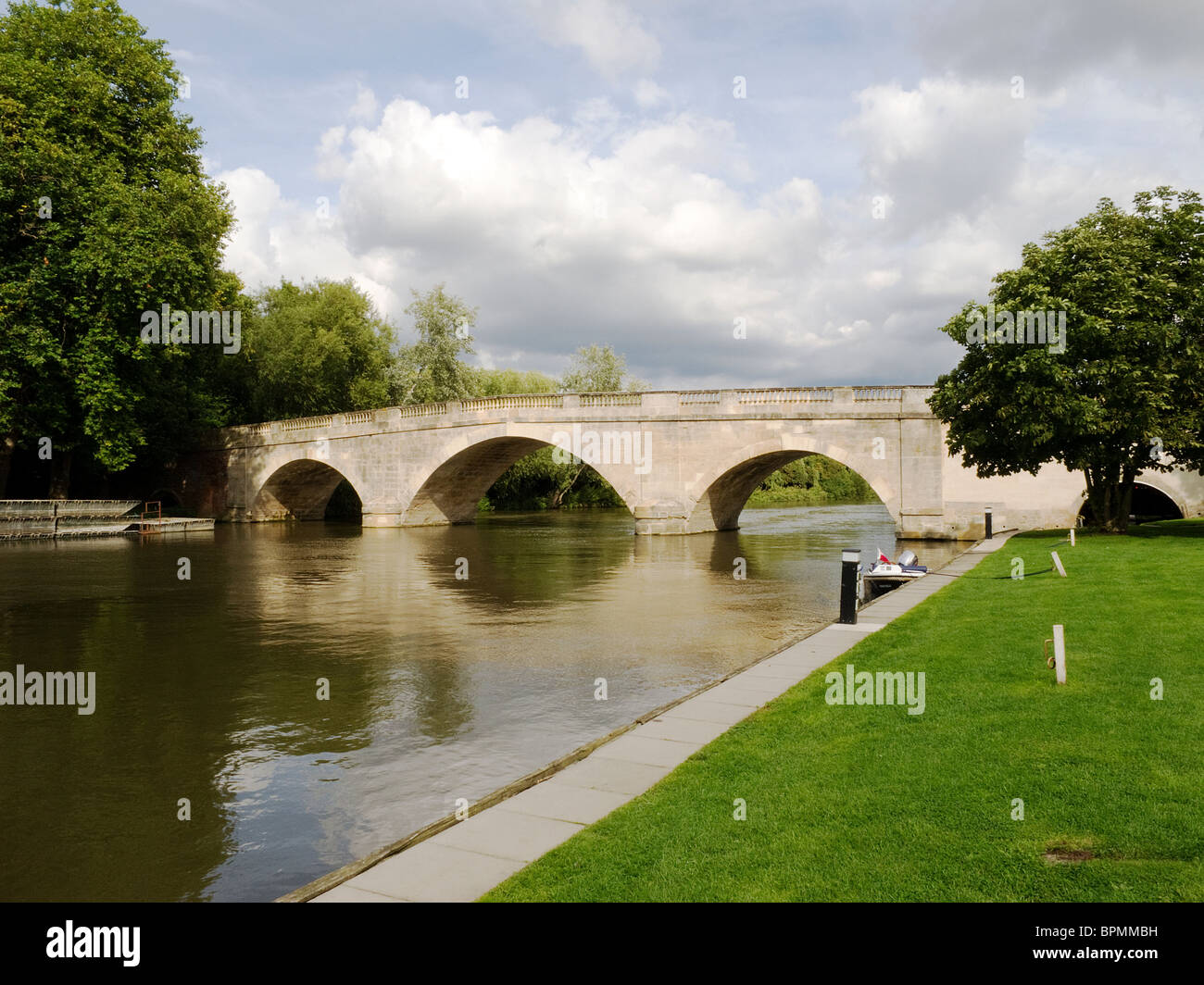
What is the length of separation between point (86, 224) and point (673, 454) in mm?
25432

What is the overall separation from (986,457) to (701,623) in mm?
15009

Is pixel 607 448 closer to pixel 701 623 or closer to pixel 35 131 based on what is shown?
pixel 701 623

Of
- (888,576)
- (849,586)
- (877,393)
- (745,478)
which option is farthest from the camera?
(745,478)

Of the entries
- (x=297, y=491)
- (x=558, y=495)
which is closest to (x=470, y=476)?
(x=297, y=491)

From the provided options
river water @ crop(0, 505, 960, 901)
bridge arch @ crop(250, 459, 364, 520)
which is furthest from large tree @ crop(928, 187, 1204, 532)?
bridge arch @ crop(250, 459, 364, 520)

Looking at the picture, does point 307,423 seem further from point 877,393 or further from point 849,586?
point 849,586

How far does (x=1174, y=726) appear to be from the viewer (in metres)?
7.14

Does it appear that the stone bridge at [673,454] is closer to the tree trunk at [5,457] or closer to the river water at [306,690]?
the river water at [306,690]

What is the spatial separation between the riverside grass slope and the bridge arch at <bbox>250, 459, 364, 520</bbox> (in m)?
44.1

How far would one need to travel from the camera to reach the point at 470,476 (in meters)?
48.5

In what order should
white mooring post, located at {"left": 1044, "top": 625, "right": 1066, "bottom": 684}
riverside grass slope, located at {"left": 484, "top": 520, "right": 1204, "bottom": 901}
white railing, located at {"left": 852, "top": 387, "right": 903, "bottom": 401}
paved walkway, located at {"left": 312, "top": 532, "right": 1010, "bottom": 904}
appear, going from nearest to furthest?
riverside grass slope, located at {"left": 484, "top": 520, "right": 1204, "bottom": 901} < paved walkway, located at {"left": 312, "top": 532, "right": 1010, "bottom": 904} < white mooring post, located at {"left": 1044, "top": 625, "right": 1066, "bottom": 684} < white railing, located at {"left": 852, "top": 387, "right": 903, "bottom": 401}

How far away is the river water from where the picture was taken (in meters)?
6.66

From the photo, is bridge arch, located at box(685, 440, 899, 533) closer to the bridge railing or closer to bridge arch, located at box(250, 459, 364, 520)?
the bridge railing
